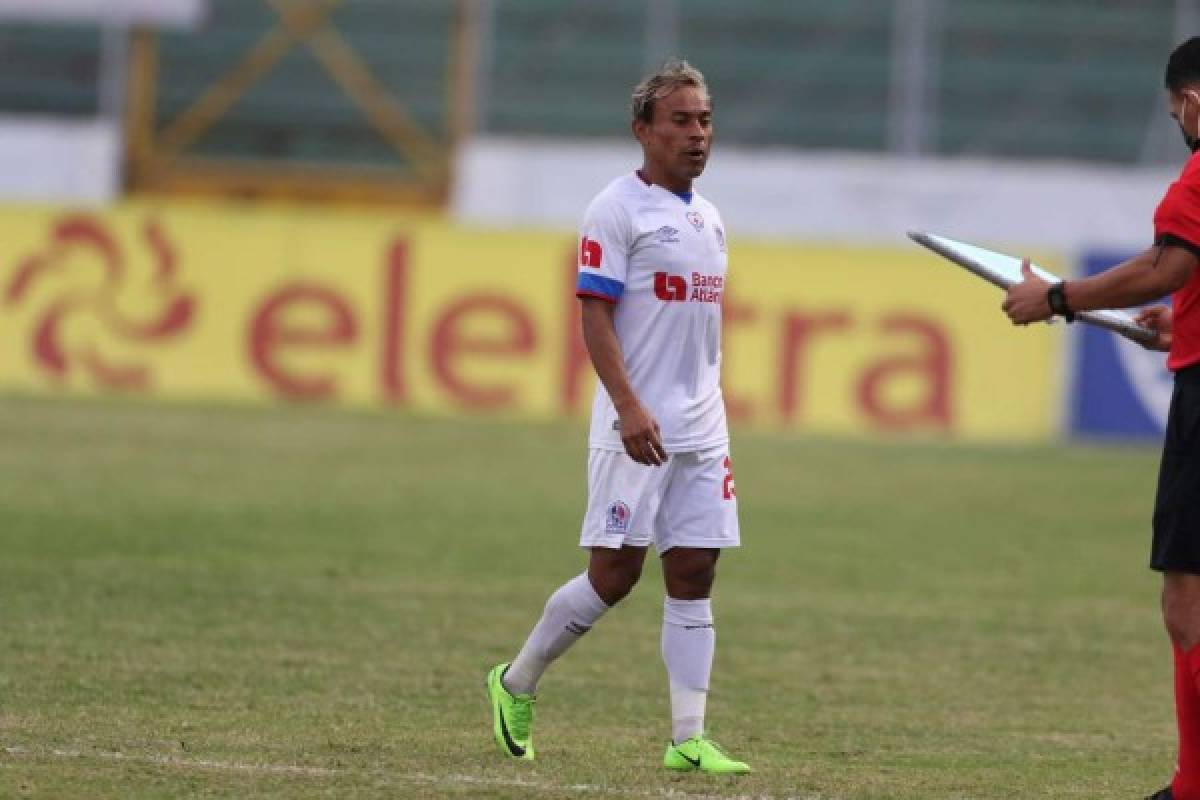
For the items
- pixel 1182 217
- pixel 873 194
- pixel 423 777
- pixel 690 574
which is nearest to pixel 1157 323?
pixel 1182 217

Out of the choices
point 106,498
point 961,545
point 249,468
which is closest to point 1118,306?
point 961,545

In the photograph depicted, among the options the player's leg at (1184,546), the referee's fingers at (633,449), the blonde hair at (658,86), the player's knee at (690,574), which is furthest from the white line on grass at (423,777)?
the blonde hair at (658,86)

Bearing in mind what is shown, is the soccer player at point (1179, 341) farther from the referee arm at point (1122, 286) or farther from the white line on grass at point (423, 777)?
the white line on grass at point (423, 777)

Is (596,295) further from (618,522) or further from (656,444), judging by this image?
(618,522)

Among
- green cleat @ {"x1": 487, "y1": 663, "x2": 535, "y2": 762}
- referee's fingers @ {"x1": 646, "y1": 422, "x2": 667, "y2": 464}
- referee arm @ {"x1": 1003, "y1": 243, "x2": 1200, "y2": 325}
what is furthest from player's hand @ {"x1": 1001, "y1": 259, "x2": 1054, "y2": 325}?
green cleat @ {"x1": 487, "y1": 663, "x2": 535, "y2": 762}

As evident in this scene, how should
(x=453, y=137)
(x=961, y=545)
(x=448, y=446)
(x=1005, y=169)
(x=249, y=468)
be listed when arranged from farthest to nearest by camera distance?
(x=453, y=137) → (x=1005, y=169) → (x=448, y=446) → (x=249, y=468) → (x=961, y=545)

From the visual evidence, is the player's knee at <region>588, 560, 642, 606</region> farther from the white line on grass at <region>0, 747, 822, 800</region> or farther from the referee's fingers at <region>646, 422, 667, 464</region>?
the white line on grass at <region>0, 747, 822, 800</region>

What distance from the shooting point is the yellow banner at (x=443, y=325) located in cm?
2334

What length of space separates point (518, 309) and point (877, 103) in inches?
328

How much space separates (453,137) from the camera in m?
32.0

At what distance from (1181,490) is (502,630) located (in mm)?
4564

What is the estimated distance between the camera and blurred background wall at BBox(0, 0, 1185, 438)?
925 inches

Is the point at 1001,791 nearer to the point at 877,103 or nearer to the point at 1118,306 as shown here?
the point at 1118,306

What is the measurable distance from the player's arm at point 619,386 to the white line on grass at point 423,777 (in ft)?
3.34
